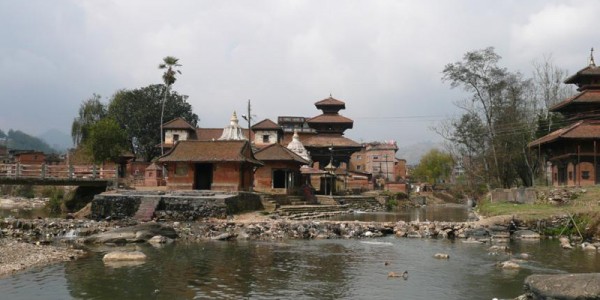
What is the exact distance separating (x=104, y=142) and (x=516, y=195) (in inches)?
1758

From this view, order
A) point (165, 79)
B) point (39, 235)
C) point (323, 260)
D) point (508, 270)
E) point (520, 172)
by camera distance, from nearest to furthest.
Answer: point (508, 270) < point (323, 260) < point (39, 235) < point (520, 172) < point (165, 79)

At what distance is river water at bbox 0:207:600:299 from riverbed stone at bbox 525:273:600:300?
2392mm

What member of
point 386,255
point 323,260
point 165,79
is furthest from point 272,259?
point 165,79

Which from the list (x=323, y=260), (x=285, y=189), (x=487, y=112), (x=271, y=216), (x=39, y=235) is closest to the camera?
(x=323, y=260)

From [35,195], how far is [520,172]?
70.4 meters

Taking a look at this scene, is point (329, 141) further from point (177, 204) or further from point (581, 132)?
point (177, 204)

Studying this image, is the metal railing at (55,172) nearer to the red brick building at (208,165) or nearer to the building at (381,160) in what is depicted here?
the red brick building at (208,165)

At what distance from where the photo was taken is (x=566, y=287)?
11.3 meters

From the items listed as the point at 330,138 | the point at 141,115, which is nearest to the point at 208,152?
the point at 330,138

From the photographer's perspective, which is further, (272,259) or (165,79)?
(165,79)

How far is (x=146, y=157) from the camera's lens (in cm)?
8256

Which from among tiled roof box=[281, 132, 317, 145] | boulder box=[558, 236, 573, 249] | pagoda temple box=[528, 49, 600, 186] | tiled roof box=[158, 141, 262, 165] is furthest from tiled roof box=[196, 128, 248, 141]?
boulder box=[558, 236, 573, 249]

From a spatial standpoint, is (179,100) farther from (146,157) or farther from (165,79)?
(165,79)

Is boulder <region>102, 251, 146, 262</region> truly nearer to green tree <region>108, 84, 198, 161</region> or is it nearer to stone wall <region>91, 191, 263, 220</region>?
stone wall <region>91, 191, 263, 220</region>
